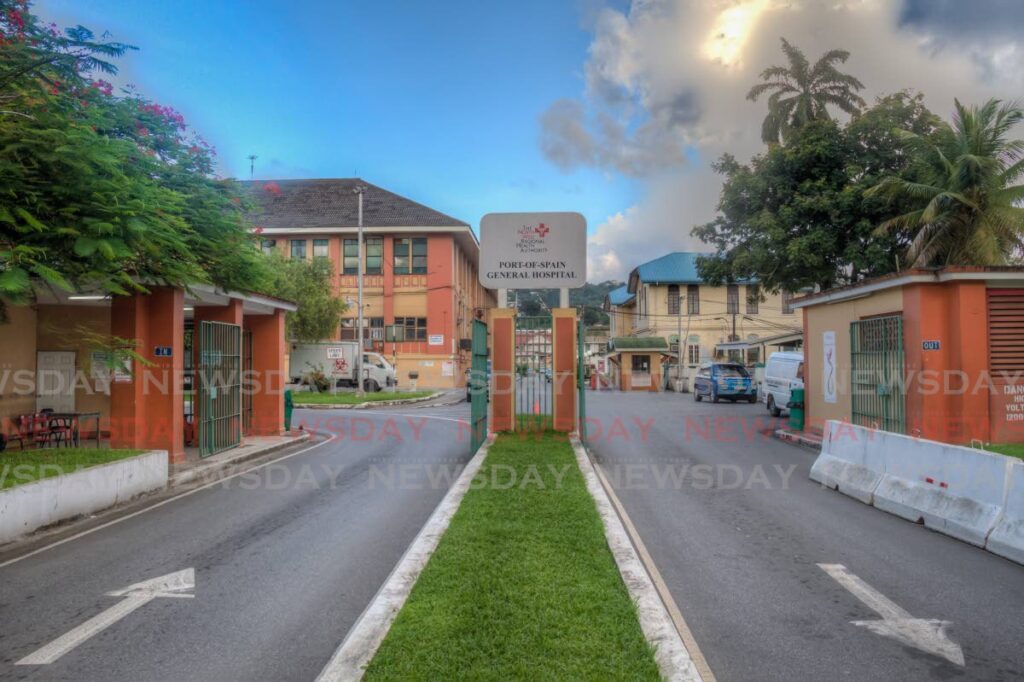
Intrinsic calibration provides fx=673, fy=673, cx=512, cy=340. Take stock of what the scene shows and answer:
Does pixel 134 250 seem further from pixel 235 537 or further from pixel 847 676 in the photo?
pixel 847 676

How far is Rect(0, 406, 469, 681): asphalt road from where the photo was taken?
4414 mm

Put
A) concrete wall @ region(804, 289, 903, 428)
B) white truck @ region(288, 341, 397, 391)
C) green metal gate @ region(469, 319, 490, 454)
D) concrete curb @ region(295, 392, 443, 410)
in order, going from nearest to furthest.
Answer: green metal gate @ region(469, 319, 490, 454), concrete wall @ region(804, 289, 903, 428), concrete curb @ region(295, 392, 443, 410), white truck @ region(288, 341, 397, 391)

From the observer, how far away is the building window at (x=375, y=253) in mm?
44969

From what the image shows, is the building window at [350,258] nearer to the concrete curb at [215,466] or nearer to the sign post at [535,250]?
the concrete curb at [215,466]

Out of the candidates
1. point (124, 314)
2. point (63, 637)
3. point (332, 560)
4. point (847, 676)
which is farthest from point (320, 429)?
point (847, 676)

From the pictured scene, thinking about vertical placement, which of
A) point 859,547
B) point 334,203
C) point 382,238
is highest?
point 334,203

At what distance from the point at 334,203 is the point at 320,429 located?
104 ft

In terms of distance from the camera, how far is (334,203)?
47.8 metres

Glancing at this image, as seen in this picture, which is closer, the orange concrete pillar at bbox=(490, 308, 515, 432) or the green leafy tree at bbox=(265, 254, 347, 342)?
the orange concrete pillar at bbox=(490, 308, 515, 432)

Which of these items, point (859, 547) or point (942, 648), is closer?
point (942, 648)

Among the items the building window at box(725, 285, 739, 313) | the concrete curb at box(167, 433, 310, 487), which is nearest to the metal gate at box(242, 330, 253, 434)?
the concrete curb at box(167, 433, 310, 487)

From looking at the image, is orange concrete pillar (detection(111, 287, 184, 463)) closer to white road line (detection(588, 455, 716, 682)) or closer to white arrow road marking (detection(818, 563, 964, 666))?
white road line (detection(588, 455, 716, 682))

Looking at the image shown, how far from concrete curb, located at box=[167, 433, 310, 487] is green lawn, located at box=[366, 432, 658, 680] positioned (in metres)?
5.95

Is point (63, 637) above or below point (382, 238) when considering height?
below
